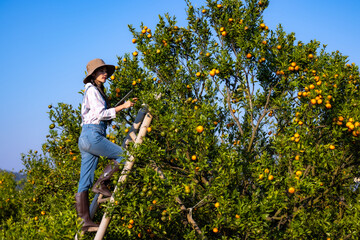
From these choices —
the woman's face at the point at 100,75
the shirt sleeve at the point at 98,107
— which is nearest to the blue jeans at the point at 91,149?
the shirt sleeve at the point at 98,107

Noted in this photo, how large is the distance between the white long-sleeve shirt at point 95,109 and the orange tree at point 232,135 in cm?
63

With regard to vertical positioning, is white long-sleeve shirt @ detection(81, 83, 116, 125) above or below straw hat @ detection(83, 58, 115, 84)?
below

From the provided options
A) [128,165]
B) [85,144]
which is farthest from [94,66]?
[128,165]

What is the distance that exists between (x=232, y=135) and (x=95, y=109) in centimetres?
314

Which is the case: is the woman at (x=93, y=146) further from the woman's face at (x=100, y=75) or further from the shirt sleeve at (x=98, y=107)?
the woman's face at (x=100, y=75)

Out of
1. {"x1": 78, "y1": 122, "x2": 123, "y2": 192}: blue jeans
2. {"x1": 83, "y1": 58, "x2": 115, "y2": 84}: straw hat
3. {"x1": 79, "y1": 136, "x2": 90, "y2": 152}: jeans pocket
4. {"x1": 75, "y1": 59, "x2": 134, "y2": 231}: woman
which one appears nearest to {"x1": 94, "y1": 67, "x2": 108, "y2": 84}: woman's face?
{"x1": 83, "y1": 58, "x2": 115, "y2": 84}: straw hat

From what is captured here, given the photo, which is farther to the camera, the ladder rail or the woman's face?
the woman's face

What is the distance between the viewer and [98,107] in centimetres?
415

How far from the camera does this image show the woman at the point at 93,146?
4062 millimetres

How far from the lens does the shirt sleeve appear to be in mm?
4133

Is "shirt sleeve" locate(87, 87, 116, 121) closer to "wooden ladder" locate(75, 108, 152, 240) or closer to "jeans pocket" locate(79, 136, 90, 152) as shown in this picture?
"jeans pocket" locate(79, 136, 90, 152)

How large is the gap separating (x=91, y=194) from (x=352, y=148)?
15.2 feet

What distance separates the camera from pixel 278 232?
16.9 ft

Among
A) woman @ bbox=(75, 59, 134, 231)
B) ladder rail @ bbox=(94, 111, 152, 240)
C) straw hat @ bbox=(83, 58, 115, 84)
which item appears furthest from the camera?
straw hat @ bbox=(83, 58, 115, 84)
